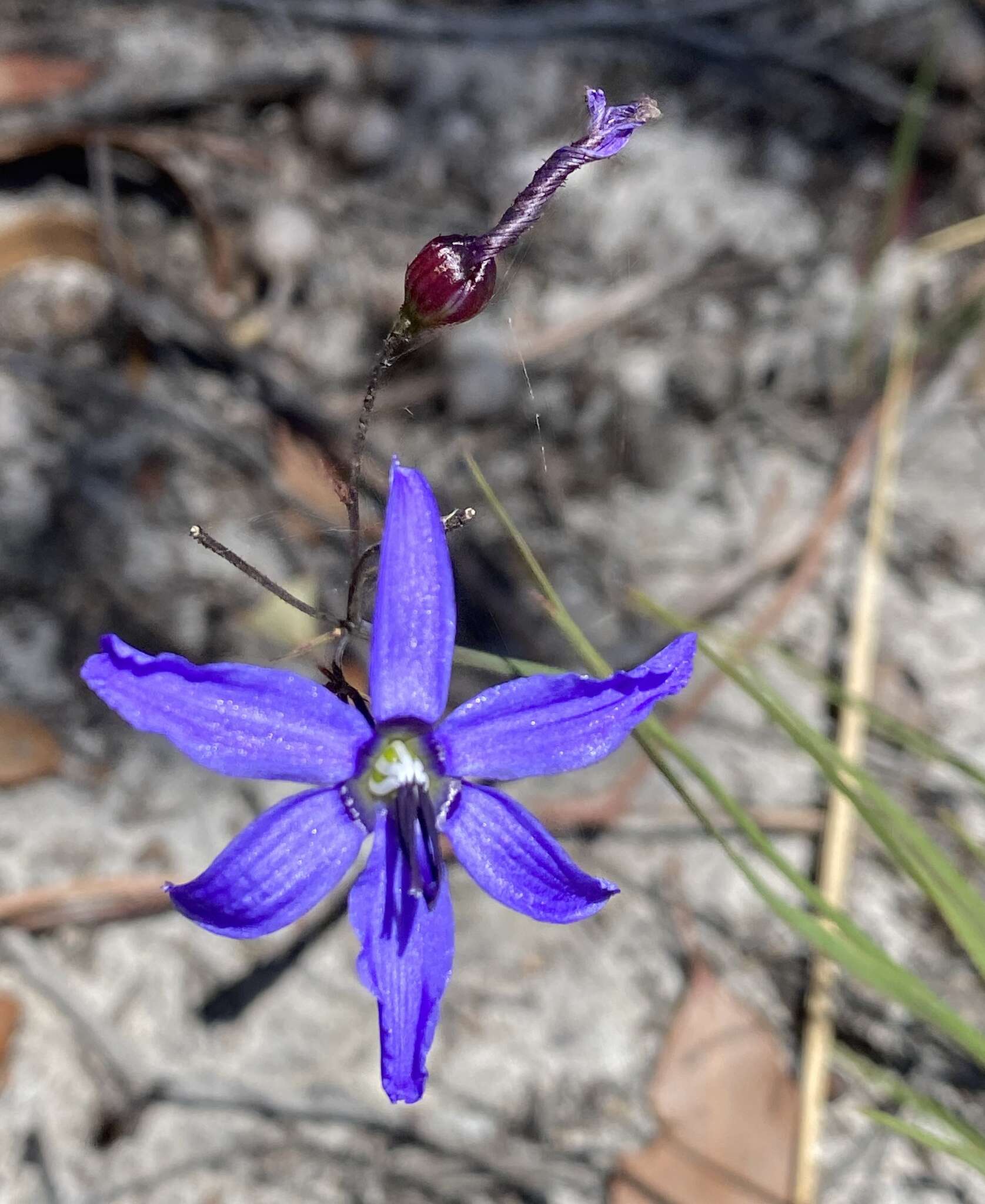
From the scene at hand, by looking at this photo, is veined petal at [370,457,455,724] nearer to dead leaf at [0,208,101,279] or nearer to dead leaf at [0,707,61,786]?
dead leaf at [0,707,61,786]

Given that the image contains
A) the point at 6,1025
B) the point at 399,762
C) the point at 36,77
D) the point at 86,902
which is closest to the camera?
the point at 399,762

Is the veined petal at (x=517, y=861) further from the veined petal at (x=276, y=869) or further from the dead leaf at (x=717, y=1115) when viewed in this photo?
the dead leaf at (x=717, y=1115)

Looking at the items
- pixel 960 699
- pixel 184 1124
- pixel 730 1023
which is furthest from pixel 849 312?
pixel 184 1124

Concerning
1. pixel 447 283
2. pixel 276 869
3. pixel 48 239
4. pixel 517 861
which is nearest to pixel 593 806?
pixel 517 861

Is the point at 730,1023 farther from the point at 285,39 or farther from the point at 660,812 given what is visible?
the point at 285,39

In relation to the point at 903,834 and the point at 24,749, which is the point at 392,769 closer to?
the point at 903,834
